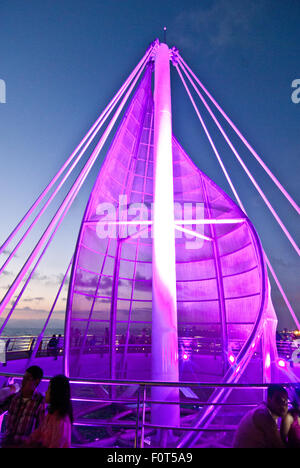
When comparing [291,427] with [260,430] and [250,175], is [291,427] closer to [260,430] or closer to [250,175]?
[260,430]

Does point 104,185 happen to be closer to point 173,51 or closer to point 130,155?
point 130,155

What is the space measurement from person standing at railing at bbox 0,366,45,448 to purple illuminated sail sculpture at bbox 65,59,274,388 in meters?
7.44

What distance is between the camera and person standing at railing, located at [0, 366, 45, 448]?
290 cm

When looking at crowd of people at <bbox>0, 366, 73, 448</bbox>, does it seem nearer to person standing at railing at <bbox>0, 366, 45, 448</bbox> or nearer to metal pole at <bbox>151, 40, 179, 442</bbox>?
person standing at railing at <bbox>0, 366, 45, 448</bbox>

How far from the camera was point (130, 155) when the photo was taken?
14.1 meters

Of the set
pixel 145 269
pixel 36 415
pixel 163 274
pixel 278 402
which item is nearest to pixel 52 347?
pixel 145 269

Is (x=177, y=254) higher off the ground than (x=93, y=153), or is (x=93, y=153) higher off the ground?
(x=93, y=153)

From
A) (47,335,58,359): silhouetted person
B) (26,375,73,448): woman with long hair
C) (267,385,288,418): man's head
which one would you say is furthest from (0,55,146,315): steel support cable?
(47,335,58,359): silhouetted person

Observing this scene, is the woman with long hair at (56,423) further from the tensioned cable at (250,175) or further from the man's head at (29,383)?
the tensioned cable at (250,175)

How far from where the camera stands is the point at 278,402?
2.78 meters

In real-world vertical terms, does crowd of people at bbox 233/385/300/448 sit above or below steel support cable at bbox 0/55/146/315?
below

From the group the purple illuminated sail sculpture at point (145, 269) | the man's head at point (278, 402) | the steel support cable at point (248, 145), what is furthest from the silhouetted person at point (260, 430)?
the purple illuminated sail sculpture at point (145, 269)
